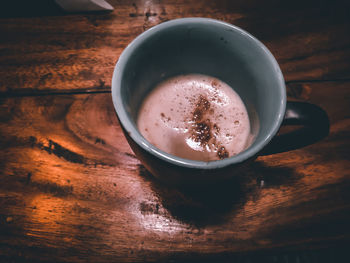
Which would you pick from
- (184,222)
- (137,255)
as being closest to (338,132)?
(184,222)

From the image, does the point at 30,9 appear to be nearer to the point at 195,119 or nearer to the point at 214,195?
the point at 195,119

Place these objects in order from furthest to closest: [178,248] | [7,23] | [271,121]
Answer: [7,23] → [178,248] → [271,121]

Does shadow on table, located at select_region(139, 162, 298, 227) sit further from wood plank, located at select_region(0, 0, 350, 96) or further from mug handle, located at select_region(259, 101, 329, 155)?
wood plank, located at select_region(0, 0, 350, 96)

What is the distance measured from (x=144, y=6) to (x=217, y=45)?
13.8 inches

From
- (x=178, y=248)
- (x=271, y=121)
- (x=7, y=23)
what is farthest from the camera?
(x=7, y=23)

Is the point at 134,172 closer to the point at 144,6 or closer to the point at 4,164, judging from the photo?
the point at 4,164

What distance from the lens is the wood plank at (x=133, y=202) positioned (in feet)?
1.48

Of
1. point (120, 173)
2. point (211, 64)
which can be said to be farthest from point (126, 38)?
point (120, 173)

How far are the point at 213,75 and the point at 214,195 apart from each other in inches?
10.5

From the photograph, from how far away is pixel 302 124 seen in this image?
374 mm

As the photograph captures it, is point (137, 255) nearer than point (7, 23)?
Yes

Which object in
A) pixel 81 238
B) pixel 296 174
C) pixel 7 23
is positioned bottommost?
pixel 81 238

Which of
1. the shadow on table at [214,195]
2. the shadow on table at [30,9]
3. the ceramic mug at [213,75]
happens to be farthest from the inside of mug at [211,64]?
the shadow on table at [30,9]

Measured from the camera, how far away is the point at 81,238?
0.45 m
